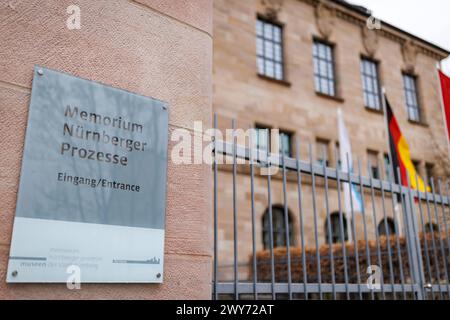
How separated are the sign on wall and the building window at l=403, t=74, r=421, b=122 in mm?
20683

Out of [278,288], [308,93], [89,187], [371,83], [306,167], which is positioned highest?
[371,83]

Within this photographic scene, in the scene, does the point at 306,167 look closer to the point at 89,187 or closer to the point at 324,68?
the point at 89,187

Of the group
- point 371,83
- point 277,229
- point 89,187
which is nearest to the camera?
point 89,187

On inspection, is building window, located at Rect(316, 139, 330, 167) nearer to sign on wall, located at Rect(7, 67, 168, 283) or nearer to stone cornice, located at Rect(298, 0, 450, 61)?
stone cornice, located at Rect(298, 0, 450, 61)

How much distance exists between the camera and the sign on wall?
233 cm

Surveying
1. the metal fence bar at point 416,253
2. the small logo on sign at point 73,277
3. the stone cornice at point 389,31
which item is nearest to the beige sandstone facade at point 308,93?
the stone cornice at point 389,31

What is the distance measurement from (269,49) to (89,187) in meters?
15.0

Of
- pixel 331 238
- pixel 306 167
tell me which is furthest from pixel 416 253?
pixel 306 167

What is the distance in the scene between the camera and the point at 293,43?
17250 mm

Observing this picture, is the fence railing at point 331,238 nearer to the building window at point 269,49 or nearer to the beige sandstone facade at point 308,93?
the beige sandstone facade at point 308,93

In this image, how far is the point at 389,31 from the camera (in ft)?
67.6

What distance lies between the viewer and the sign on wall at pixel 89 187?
233 cm

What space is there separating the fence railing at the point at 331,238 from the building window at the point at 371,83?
16.3 feet

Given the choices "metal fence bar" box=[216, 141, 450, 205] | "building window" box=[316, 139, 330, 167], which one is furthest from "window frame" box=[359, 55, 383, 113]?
"metal fence bar" box=[216, 141, 450, 205]
